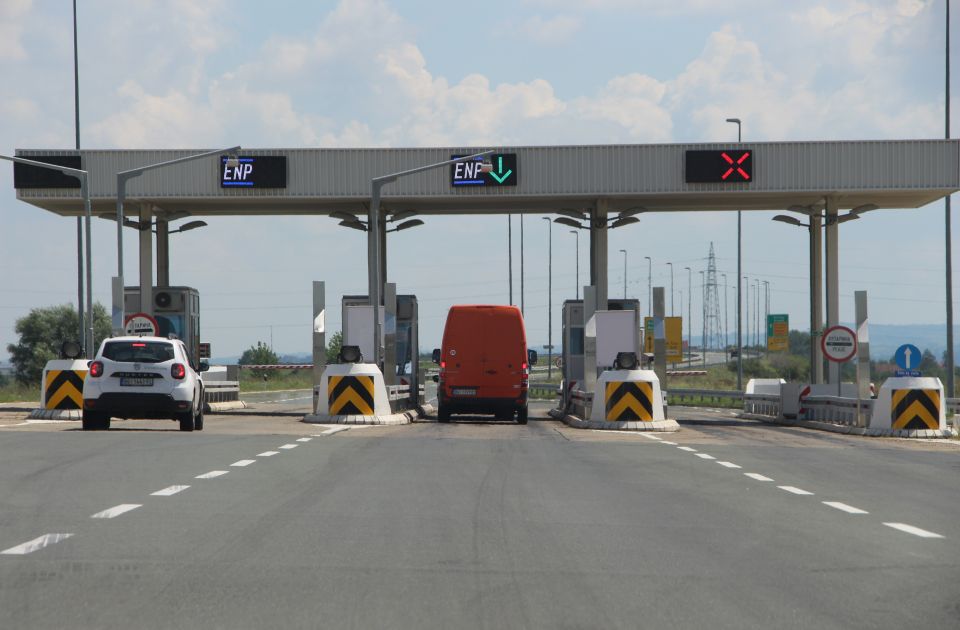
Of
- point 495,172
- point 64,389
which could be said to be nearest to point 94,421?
point 64,389

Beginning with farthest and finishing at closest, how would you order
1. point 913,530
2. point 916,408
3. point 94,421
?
point 916,408 → point 94,421 → point 913,530

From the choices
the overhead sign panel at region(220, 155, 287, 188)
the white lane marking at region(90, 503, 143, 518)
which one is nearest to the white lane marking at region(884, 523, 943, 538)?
the white lane marking at region(90, 503, 143, 518)

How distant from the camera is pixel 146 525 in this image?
10086 millimetres

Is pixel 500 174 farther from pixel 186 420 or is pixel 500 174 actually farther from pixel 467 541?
pixel 467 541

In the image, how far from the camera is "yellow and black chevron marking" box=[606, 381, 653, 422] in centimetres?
2942

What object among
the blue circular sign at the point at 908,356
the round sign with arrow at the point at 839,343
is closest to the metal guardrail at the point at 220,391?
the round sign with arrow at the point at 839,343

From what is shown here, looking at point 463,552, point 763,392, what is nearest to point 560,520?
point 463,552

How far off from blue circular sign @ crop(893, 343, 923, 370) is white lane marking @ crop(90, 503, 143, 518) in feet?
56.4

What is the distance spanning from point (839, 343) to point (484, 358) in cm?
786

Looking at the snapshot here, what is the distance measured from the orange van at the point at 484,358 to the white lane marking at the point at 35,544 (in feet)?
77.6

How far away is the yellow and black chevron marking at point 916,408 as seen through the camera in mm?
26547

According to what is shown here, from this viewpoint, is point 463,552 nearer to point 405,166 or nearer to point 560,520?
point 560,520

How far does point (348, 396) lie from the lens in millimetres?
30094

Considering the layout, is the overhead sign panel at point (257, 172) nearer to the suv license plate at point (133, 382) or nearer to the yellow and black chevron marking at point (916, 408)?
the suv license plate at point (133, 382)
